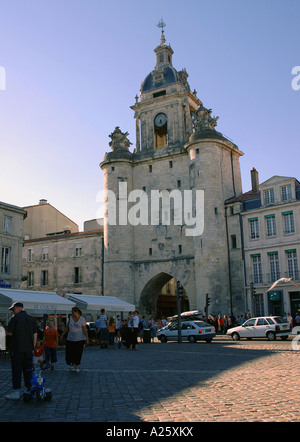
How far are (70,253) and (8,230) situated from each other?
1382cm

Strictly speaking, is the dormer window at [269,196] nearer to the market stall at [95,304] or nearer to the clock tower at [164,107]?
the clock tower at [164,107]

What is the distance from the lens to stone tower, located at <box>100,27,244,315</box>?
120 ft

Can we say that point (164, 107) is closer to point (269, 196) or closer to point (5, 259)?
point (269, 196)

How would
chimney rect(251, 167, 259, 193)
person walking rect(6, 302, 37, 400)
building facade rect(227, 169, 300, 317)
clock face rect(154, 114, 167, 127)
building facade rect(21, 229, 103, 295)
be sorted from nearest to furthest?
person walking rect(6, 302, 37, 400) → building facade rect(227, 169, 300, 317) → chimney rect(251, 167, 259, 193) → clock face rect(154, 114, 167, 127) → building facade rect(21, 229, 103, 295)

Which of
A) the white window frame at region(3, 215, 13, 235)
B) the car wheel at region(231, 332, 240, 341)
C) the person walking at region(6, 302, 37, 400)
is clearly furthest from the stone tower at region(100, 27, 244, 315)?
the person walking at region(6, 302, 37, 400)

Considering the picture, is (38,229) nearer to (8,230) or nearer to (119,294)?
(119,294)

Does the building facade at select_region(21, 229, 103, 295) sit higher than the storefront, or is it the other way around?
the building facade at select_region(21, 229, 103, 295)

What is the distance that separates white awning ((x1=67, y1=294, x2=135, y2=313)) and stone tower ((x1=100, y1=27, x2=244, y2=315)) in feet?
35.9

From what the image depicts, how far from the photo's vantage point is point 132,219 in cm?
4166

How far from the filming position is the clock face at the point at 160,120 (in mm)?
43650

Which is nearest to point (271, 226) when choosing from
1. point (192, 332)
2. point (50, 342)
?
point (192, 332)

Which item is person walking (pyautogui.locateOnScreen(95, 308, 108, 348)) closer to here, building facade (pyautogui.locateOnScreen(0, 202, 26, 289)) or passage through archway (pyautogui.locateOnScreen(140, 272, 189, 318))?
building facade (pyautogui.locateOnScreen(0, 202, 26, 289))

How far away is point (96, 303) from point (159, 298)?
20579mm

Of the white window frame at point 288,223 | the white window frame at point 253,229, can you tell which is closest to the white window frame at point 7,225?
the white window frame at point 253,229
